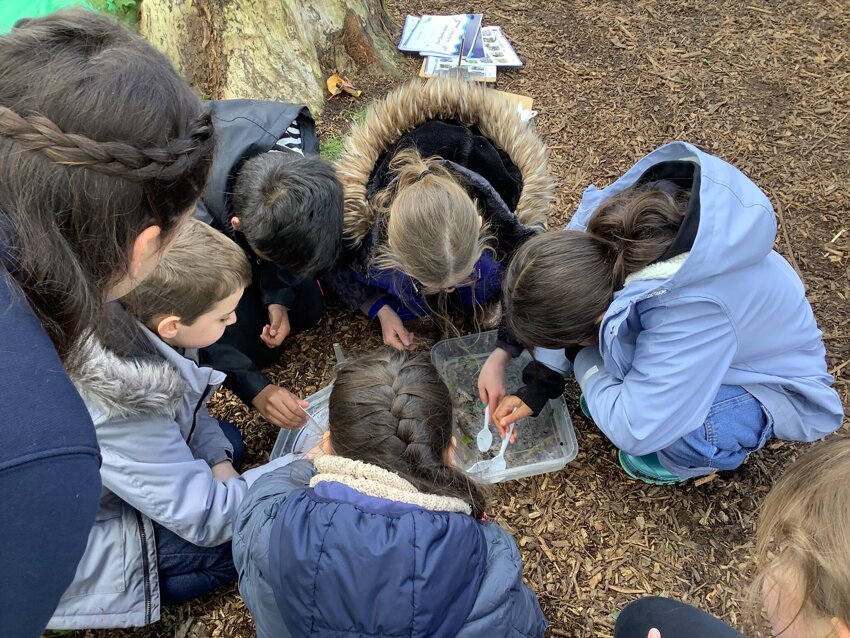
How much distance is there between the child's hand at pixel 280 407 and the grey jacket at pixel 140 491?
35 centimetres

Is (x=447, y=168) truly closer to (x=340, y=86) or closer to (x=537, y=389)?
(x=537, y=389)

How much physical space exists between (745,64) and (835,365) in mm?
2070

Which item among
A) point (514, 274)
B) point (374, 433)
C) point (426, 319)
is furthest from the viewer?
point (426, 319)

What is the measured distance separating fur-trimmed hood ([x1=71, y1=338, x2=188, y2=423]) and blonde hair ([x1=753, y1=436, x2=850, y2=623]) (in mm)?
1404

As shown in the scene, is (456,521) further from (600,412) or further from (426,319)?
(426,319)

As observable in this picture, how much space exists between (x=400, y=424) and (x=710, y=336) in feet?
2.90

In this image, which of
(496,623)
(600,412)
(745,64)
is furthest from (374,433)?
(745,64)

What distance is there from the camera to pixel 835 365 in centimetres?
224

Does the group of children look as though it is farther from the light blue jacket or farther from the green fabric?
the green fabric

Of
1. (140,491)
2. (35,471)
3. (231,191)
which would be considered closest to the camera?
(35,471)

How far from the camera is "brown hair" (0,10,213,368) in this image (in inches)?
30.8

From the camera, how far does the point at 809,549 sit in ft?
3.17

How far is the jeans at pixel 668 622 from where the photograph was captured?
1.31 metres

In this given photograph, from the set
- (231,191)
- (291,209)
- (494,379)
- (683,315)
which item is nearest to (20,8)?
(231,191)
